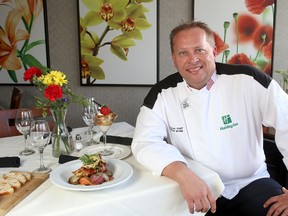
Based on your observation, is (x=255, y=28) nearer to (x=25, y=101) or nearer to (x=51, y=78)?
(x=51, y=78)

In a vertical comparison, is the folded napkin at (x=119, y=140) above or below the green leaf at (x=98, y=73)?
below

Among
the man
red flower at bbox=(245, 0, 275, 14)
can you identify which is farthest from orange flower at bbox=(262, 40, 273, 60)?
the man

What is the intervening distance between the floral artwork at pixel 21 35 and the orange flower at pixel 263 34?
210 cm

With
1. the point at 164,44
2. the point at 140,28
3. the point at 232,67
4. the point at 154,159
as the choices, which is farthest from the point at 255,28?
the point at 154,159

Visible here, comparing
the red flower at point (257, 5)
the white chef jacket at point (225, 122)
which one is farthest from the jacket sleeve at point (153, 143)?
the red flower at point (257, 5)

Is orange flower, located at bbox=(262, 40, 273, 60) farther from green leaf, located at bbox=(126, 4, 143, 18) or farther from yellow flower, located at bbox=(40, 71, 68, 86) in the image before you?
yellow flower, located at bbox=(40, 71, 68, 86)

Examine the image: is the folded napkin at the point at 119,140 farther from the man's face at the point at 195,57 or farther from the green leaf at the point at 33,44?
the green leaf at the point at 33,44

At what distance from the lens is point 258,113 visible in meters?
1.36

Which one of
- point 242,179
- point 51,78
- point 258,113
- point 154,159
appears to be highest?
point 51,78

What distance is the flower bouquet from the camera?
1.28m

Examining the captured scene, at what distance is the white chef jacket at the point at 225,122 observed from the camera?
1.29 meters

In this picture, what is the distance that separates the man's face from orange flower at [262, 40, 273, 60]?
1.57 metres

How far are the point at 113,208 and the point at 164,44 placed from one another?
7.05 ft

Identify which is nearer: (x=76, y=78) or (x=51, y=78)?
(x=51, y=78)
